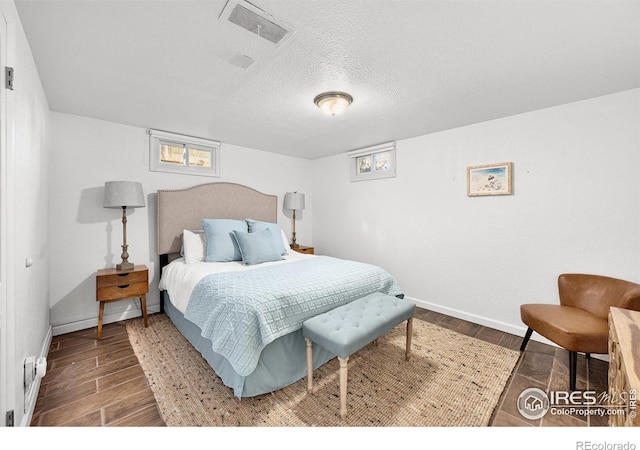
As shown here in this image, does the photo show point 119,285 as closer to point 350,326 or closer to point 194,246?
point 194,246

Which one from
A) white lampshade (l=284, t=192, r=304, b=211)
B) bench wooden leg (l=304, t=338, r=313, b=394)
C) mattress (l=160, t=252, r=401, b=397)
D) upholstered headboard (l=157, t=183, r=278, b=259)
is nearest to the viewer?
mattress (l=160, t=252, r=401, b=397)

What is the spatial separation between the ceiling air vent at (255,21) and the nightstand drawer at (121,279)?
2.58 metres

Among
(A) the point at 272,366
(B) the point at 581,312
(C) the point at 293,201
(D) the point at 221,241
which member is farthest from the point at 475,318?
(D) the point at 221,241

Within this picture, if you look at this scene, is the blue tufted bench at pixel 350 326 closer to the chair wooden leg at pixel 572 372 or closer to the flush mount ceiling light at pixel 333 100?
the chair wooden leg at pixel 572 372

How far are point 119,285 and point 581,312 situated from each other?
4313 millimetres

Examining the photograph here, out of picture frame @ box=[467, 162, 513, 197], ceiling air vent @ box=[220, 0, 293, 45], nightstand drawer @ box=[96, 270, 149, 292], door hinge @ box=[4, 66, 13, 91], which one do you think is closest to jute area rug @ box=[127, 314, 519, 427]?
nightstand drawer @ box=[96, 270, 149, 292]

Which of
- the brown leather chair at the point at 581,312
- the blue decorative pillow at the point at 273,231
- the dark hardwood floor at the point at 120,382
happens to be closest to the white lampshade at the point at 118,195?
the blue decorative pillow at the point at 273,231

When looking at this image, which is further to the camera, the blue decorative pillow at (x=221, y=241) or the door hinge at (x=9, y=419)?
the blue decorative pillow at (x=221, y=241)

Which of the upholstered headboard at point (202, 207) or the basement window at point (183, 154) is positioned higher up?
the basement window at point (183, 154)

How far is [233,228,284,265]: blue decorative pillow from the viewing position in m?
2.95

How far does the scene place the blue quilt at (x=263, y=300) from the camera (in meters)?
1.70

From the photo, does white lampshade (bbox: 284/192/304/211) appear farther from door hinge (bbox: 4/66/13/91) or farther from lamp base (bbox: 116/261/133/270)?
door hinge (bbox: 4/66/13/91)

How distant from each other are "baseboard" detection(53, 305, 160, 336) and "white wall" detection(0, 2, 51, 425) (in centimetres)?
53

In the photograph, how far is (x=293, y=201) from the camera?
14.4 feet
